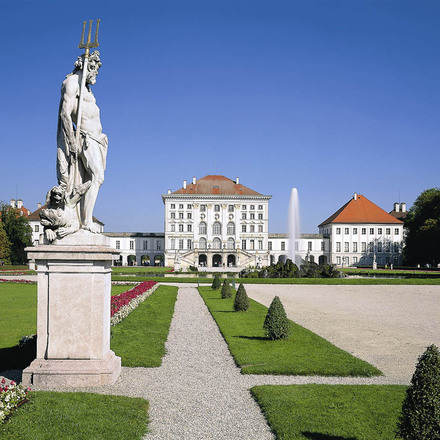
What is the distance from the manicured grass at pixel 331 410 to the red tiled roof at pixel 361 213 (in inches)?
2984

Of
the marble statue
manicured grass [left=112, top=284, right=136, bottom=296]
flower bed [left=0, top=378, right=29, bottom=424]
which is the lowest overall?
manicured grass [left=112, top=284, right=136, bottom=296]

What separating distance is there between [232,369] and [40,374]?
3.01 meters

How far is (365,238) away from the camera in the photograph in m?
79.1

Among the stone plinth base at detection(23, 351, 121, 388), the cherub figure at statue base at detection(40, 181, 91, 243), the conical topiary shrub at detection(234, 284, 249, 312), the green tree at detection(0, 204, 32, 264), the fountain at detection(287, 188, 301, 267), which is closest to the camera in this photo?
the stone plinth base at detection(23, 351, 121, 388)

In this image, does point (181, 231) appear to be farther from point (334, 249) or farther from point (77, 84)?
point (77, 84)

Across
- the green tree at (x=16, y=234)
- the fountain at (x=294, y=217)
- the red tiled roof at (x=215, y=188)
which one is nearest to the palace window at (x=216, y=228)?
the red tiled roof at (x=215, y=188)

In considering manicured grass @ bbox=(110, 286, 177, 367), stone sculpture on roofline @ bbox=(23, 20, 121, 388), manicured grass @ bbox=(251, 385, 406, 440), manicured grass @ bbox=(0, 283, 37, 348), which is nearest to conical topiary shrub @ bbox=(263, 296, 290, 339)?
manicured grass @ bbox=(110, 286, 177, 367)

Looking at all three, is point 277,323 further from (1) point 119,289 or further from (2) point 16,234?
(2) point 16,234

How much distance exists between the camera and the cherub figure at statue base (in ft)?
20.1

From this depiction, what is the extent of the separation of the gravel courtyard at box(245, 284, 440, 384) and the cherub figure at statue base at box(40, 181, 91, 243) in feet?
Answer: 17.1

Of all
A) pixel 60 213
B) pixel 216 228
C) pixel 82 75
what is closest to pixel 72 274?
pixel 60 213

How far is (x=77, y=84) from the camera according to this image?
643cm

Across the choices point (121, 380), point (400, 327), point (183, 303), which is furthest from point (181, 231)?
point (121, 380)

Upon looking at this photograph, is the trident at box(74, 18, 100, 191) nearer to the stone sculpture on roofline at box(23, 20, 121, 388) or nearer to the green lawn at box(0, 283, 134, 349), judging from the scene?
the stone sculpture on roofline at box(23, 20, 121, 388)
